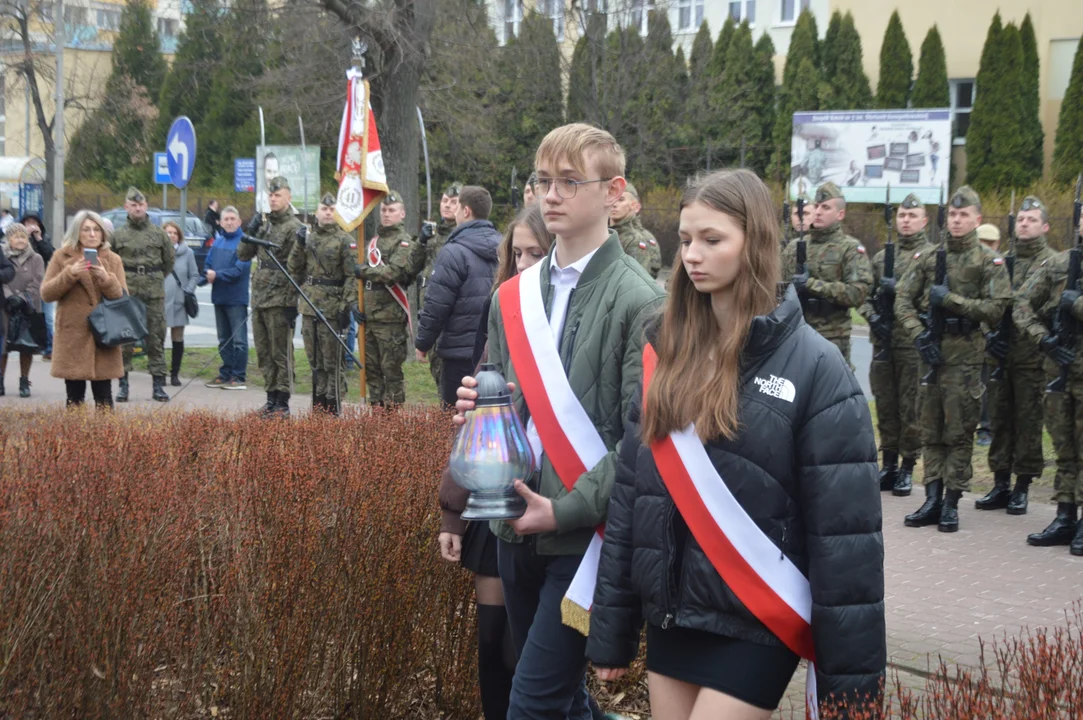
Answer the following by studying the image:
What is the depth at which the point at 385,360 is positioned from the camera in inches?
484

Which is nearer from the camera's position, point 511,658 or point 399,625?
point 511,658

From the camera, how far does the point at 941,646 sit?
238 inches

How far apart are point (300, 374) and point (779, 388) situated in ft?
46.7

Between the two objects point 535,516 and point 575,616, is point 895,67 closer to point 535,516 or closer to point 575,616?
point 535,516

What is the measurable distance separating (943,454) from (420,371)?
956 centimetres

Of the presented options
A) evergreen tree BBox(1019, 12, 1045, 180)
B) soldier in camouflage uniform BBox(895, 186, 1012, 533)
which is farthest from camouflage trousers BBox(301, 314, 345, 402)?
evergreen tree BBox(1019, 12, 1045, 180)

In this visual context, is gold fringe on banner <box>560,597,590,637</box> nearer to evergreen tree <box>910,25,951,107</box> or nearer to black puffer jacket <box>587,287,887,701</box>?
black puffer jacket <box>587,287,887,701</box>

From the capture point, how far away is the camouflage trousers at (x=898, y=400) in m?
9.93

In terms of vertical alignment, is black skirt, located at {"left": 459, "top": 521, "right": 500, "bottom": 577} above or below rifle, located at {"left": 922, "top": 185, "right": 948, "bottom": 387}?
below

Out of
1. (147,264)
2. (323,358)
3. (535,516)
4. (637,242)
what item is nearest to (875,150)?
(147,264)

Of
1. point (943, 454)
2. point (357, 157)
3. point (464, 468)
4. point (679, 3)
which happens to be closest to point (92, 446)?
point (464, 468)

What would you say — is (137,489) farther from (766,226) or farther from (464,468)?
(766,226)

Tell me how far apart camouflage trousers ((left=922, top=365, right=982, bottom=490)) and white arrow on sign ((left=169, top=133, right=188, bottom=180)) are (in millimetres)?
12194

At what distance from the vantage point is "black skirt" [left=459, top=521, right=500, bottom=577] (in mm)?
4015
